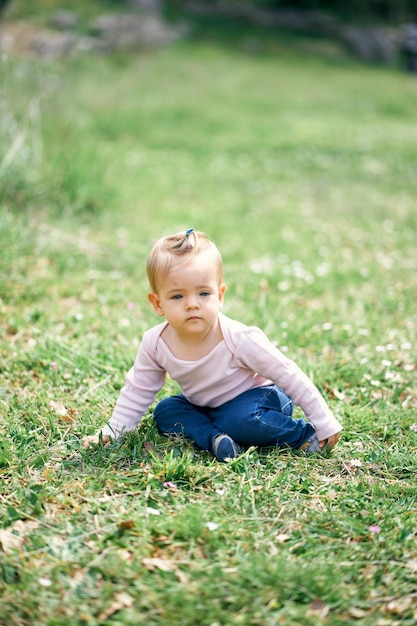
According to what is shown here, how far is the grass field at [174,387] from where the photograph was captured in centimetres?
225

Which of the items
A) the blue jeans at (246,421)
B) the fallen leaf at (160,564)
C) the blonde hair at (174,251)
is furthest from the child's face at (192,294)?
the fallen leaf at (160,564)

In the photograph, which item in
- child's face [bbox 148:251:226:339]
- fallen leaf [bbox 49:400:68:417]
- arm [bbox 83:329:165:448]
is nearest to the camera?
child's face [bbox 148:251:226:339]

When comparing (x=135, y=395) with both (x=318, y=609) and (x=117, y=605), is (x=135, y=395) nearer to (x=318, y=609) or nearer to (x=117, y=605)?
(x=117, y=605)

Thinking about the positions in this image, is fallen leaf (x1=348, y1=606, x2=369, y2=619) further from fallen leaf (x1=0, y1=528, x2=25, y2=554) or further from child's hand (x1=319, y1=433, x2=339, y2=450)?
fallen leaf (x1=0, y1=528, x2=25, y2=554)

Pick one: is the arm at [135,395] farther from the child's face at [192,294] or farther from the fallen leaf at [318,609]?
the fallen leaf at [318,609]

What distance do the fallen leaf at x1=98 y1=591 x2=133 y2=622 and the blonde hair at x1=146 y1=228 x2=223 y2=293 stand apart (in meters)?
1.21

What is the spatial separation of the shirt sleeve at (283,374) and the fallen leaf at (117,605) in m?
1.08

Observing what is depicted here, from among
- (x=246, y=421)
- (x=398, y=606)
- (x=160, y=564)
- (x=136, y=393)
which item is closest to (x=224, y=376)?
(x=246, y=421)

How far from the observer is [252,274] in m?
5.43

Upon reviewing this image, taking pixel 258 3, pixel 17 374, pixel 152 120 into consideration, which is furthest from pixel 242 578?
pixel 258 3

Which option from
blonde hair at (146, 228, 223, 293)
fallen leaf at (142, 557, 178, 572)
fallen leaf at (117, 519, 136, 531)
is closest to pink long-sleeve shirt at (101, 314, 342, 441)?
blonde hair at (146, 228, 223, 293)

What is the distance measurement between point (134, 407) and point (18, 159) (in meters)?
3.63

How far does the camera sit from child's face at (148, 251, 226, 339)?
277 cm

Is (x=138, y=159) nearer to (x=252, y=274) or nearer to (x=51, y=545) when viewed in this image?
(x=252, y=274)
